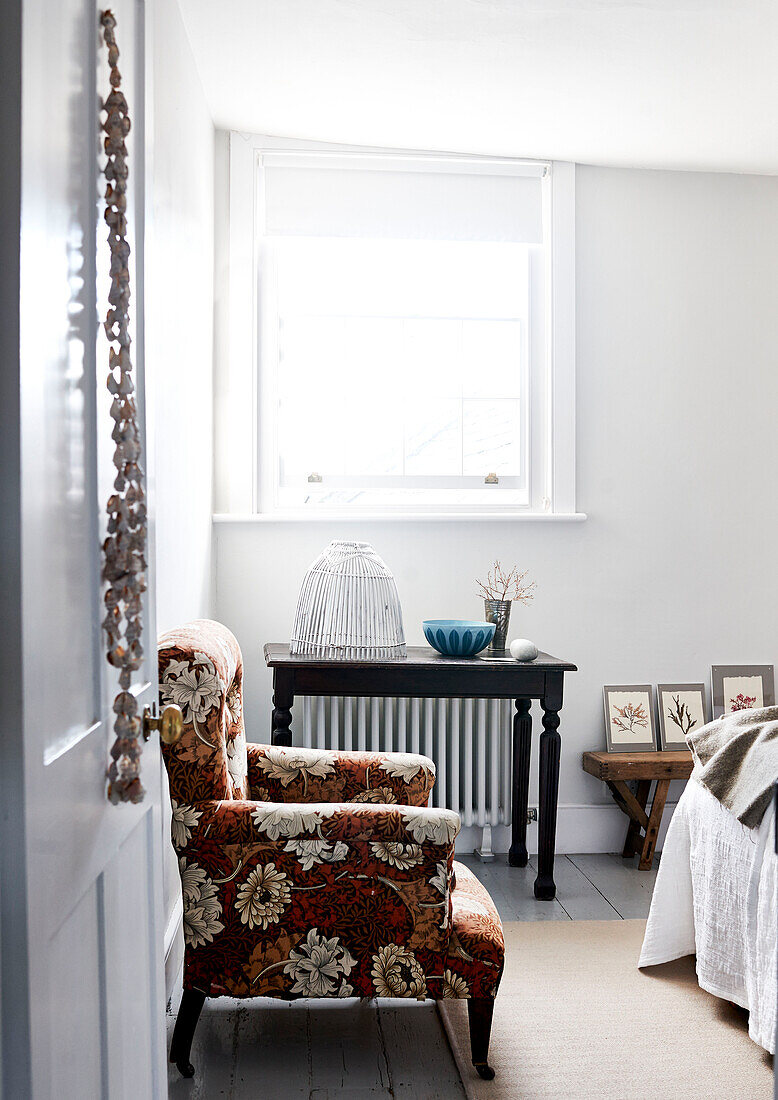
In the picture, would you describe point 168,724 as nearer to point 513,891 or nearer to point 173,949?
point 173,949

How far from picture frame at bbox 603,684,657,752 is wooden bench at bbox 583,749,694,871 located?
0.05 meters

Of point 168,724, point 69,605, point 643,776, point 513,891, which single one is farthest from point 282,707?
point 69,605

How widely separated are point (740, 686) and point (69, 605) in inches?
129

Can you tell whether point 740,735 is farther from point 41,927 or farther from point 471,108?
point 471,108

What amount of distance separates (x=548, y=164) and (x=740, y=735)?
237 cm

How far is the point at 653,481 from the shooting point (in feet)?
12.7

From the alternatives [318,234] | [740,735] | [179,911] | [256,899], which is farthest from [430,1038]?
[318,234]

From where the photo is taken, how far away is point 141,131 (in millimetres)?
1490

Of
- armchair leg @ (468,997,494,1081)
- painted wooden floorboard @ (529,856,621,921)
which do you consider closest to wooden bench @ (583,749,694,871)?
painted wooden floorboard @ (529,856,621,921)

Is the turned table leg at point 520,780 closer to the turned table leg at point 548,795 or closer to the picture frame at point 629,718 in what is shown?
the turned table leg at point 548,795

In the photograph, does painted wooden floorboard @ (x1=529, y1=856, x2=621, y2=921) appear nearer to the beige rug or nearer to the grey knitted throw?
the beige rug

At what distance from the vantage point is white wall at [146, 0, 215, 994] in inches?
99.4

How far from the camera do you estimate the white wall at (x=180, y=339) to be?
8.29 feet

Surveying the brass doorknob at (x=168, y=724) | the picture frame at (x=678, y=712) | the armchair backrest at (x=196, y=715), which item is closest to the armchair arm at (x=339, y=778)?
the armchair backrest at (x=196, y=715)
